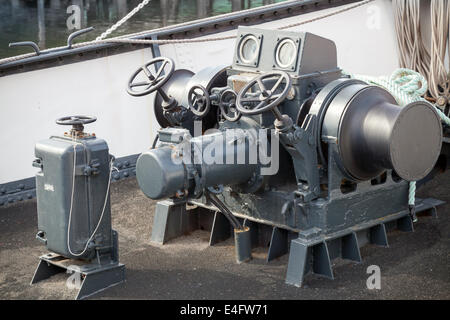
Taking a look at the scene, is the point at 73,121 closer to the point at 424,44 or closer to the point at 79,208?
the point at 79,208

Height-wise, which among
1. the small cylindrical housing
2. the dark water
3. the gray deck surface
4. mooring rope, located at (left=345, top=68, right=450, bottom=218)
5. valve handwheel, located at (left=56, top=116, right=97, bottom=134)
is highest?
mooring rope, located at (left=345, top=68, right=450, bottom=218)

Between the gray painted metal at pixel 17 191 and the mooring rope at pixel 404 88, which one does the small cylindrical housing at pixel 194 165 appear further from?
the gray painted metal at pixel 17 191

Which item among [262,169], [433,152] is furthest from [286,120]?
[433,152]

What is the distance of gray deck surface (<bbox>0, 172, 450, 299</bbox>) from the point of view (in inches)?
173

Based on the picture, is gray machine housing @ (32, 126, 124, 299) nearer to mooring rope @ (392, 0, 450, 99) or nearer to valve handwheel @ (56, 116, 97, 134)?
valve handwheel @ (56, 116, 97, 134)


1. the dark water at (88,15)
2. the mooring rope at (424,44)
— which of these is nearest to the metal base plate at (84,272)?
the mooring rope at (424,44)

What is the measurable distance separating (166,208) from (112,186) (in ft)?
4.11

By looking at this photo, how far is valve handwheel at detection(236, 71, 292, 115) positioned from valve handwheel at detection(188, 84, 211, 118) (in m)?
0.32

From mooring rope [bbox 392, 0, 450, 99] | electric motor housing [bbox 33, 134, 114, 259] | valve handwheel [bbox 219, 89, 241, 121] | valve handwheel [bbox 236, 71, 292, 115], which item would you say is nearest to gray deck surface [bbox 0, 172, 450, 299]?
electric motor housing [bbox 33, 134, 114, 259]

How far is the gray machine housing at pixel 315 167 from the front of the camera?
452 centimetres

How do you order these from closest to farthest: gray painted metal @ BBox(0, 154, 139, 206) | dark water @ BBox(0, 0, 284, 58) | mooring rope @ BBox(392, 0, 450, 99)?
gray painted metal @ BBox(0, 154, 139, 206) < mooring rope @ BBox(392, 0, 450, 99) < dark water @ BBox(0, 0, 284, 58)

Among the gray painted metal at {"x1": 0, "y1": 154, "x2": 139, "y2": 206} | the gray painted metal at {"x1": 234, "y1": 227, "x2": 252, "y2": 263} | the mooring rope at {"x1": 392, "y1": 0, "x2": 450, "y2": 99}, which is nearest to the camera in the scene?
the gray painted metal at {"x1": 234, "y1": 227, "x2": 252, "y2": 263}

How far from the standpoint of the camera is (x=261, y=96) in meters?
4.43

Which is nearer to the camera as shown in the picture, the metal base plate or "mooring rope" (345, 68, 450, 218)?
the metal base plate
